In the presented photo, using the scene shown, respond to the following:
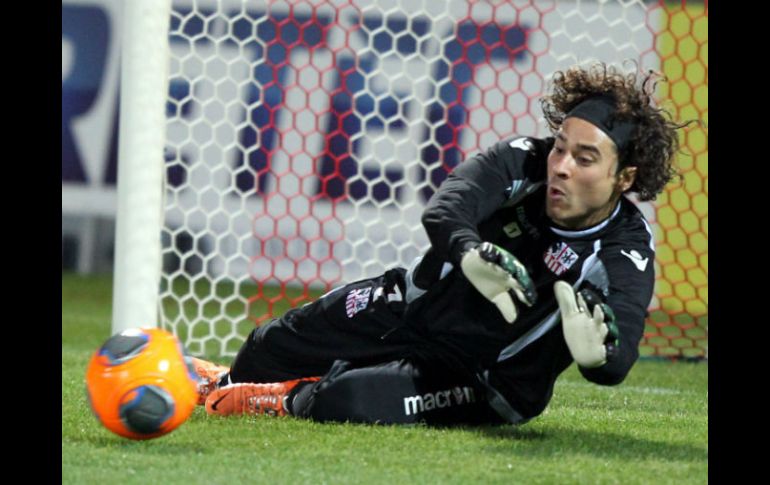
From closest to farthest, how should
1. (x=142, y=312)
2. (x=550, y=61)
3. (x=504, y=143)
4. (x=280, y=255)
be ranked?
(x=504, y=143)
(x=142, y=312)
(x=550, y=61)
(x=280, y=255)

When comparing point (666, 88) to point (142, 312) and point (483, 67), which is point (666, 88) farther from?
point (142, 312)

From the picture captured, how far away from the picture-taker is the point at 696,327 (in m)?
6.34

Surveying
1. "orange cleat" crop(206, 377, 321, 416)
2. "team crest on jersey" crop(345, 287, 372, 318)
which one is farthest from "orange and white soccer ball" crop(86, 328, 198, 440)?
"team crest on jersey" crop(345, 287, 372, 318)

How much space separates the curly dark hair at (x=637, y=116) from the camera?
340cm

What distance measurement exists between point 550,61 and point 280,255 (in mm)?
1832

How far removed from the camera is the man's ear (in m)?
3.39

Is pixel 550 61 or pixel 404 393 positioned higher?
pixel 550 61

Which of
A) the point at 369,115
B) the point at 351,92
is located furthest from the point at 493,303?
the point at 351,92

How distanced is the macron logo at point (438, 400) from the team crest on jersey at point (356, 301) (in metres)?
0.33

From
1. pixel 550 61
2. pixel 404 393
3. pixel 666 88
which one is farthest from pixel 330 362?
pixel 666 88

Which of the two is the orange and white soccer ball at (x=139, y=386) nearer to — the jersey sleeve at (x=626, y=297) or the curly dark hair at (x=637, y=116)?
the jersey sleeve at (x=626, y=297)

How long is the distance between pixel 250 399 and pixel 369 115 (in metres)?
2.62

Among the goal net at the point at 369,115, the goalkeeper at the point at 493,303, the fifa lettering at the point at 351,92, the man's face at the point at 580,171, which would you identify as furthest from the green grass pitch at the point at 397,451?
the fifa lettering at the point at 351,92

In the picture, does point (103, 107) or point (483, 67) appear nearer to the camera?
point (483, 67)
